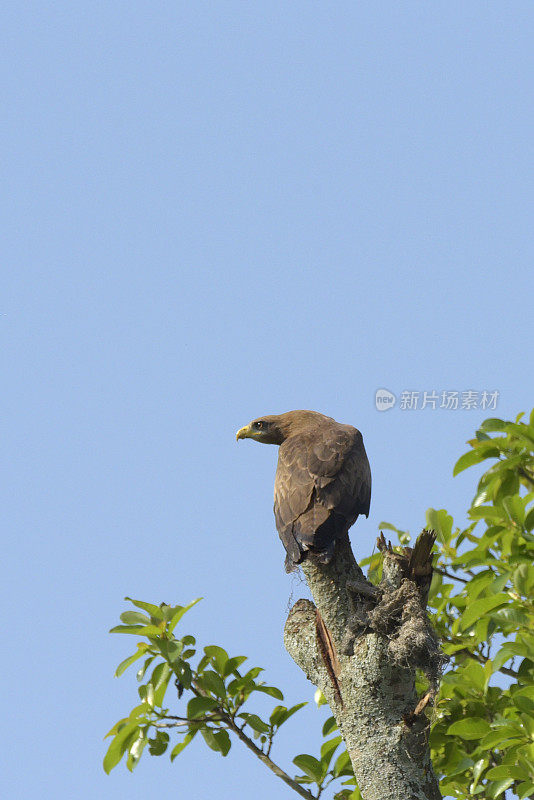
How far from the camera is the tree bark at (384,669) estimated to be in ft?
15.2

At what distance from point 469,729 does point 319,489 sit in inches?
→ 59.9

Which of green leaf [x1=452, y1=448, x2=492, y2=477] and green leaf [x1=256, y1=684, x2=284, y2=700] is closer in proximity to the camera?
green leaf [x1=256, y1=684, x2=284, y2=700]

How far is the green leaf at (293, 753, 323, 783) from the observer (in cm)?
552

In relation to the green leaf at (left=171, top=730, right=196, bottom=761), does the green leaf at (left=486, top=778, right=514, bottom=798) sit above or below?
below

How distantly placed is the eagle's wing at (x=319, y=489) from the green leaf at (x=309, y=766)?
1309mm

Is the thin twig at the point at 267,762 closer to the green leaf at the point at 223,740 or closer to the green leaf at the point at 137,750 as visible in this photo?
the green leaf at the point at 223,740

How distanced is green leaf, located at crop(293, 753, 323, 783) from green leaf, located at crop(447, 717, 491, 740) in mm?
1020

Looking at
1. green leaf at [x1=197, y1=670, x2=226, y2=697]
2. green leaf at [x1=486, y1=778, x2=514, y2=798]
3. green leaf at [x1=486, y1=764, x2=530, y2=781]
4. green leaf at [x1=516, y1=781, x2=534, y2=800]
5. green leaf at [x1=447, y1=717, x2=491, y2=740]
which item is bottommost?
green leaf at [x1=516, y1=781, x2=534, y2=800]

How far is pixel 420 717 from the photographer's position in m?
4.71

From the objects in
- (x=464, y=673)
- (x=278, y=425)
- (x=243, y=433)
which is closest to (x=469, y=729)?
(x=464, y=673)

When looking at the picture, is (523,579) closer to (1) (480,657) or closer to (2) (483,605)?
(2) (483,605)

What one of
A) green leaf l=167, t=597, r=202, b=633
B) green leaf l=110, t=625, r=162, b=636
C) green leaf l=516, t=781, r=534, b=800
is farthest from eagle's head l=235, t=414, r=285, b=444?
green leaf l=516, t=781, r=534, b=800

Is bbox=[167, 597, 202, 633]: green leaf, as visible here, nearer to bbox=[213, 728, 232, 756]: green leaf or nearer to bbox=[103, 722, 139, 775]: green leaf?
bbox=[103, 722, 139, 775]: green leaf

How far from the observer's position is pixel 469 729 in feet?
16.0
